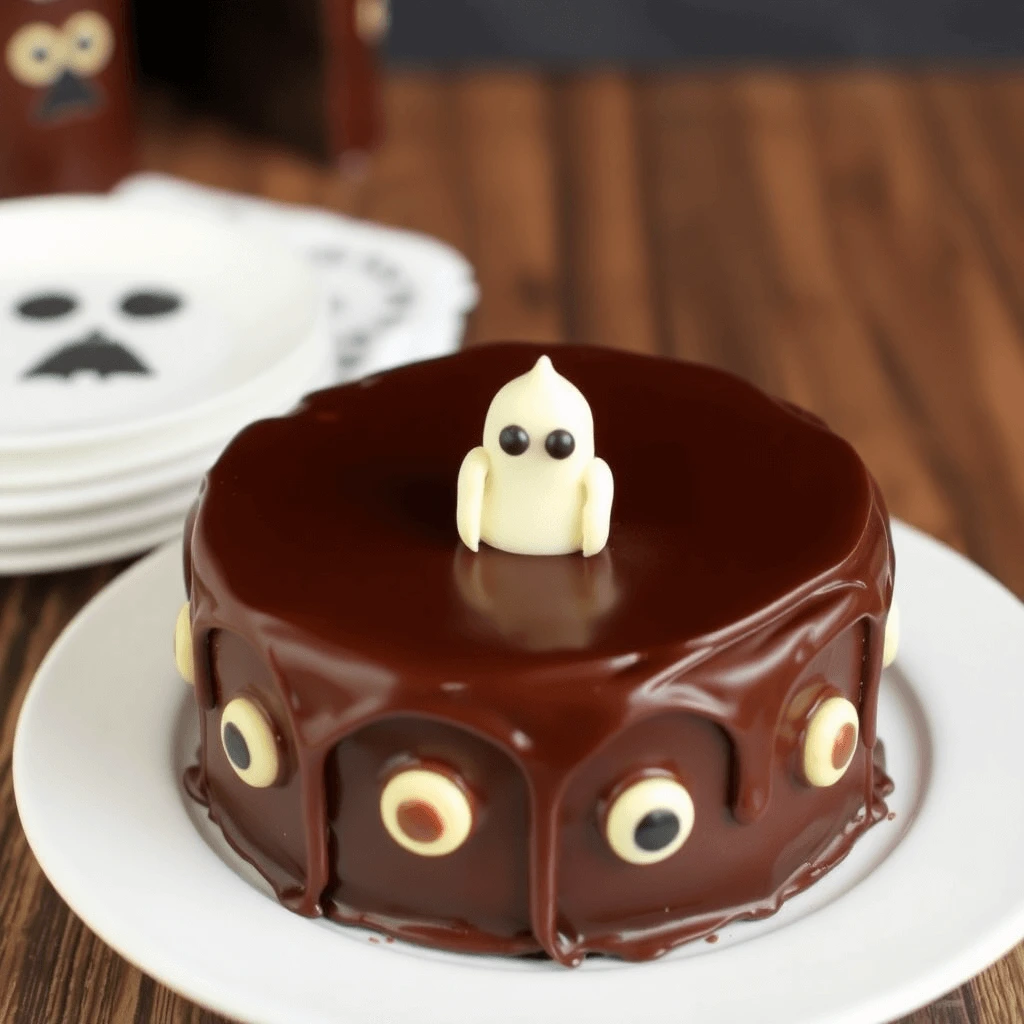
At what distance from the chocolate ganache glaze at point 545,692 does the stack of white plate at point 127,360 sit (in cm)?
28

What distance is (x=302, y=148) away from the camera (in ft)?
7.87

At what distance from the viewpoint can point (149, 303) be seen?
1.73 m

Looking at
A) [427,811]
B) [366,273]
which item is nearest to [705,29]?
[366,273]

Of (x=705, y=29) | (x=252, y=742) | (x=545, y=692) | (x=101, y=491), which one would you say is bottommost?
(x=705, y=29)

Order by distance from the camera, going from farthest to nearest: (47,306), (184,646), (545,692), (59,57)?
(59,57) → (47,306) → (184,646) → (545,692)

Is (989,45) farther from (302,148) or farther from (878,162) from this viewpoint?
(302,148)

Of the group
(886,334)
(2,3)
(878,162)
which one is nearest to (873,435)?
(886,334)

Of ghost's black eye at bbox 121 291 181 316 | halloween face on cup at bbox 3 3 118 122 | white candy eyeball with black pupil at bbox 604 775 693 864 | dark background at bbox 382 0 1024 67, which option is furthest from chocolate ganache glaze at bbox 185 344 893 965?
dark background at bbox 382 0 1024 67

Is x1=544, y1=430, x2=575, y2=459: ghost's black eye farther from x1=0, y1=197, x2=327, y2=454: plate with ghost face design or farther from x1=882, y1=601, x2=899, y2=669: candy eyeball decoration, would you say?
x1=0, y1=197, x2=327, y2=454: plate with ghost face design

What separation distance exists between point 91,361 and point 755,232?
38.3 inches

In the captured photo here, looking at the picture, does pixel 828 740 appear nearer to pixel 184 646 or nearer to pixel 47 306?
pixel 184 646

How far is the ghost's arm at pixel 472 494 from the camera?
3.43ft

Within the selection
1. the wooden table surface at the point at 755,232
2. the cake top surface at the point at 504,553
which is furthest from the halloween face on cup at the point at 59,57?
the cake top surface at the point at 504,553

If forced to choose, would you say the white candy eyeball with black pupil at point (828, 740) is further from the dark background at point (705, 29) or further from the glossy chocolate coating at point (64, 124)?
the dark background at point (705, 29)
